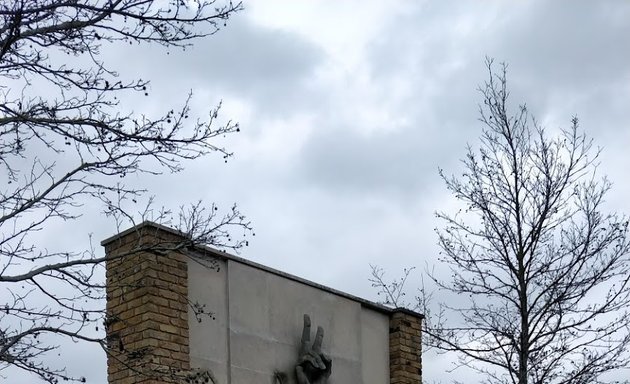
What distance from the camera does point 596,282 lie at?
49.5 ft

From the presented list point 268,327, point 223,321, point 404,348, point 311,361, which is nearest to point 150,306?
point 223,321

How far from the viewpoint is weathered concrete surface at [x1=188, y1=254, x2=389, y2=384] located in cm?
1161

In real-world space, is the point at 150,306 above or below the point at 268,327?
below

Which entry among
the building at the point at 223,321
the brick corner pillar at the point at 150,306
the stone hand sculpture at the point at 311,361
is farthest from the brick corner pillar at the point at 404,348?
the brick corner pillar at the point at 150,306

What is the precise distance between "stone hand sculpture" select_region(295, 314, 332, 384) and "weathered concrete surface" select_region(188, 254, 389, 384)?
3.7 inches

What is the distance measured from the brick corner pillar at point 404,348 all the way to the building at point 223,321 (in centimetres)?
1

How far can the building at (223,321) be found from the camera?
10836 mm

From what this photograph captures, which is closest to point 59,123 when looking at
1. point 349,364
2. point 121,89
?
point 121,89

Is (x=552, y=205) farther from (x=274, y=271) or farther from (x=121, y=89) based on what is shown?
(x=121, y=89)

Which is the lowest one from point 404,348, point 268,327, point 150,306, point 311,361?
point 311,361

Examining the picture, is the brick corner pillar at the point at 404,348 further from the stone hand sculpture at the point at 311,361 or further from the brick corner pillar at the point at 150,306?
the brick corner pillar at the point at 150,306

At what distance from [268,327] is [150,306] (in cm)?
176

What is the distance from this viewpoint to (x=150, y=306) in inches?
430

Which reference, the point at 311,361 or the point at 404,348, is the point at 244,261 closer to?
the point at 311,361
